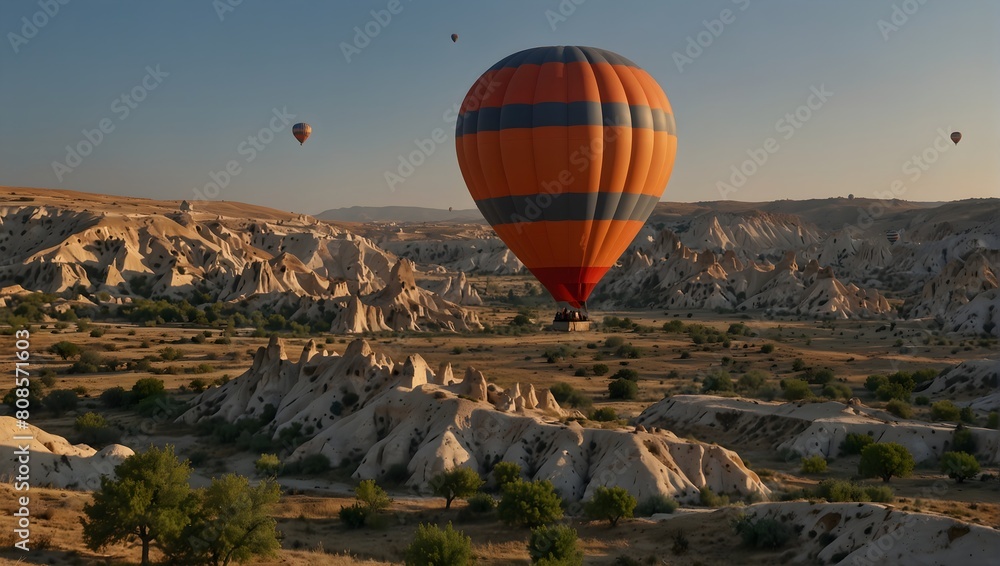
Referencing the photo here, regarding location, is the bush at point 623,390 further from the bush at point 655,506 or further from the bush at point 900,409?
the bush at point 655,506

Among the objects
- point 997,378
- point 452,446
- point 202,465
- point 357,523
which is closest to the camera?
point 357,523

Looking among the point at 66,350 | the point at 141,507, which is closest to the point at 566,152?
the point at 141,507

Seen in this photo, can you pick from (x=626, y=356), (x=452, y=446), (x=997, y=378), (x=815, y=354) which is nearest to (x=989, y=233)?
(x=815, y=354)

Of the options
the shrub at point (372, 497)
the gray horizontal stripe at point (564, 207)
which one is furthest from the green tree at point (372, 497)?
the gray horizontal stripe at point (564, 207)

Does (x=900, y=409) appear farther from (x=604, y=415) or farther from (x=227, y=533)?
(x=227, y=533)

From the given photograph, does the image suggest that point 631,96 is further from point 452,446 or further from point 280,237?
point 280,237

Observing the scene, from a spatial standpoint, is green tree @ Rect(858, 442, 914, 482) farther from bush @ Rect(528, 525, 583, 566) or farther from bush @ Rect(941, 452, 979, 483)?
bush @ Rect(528, 525, 583, 566)
